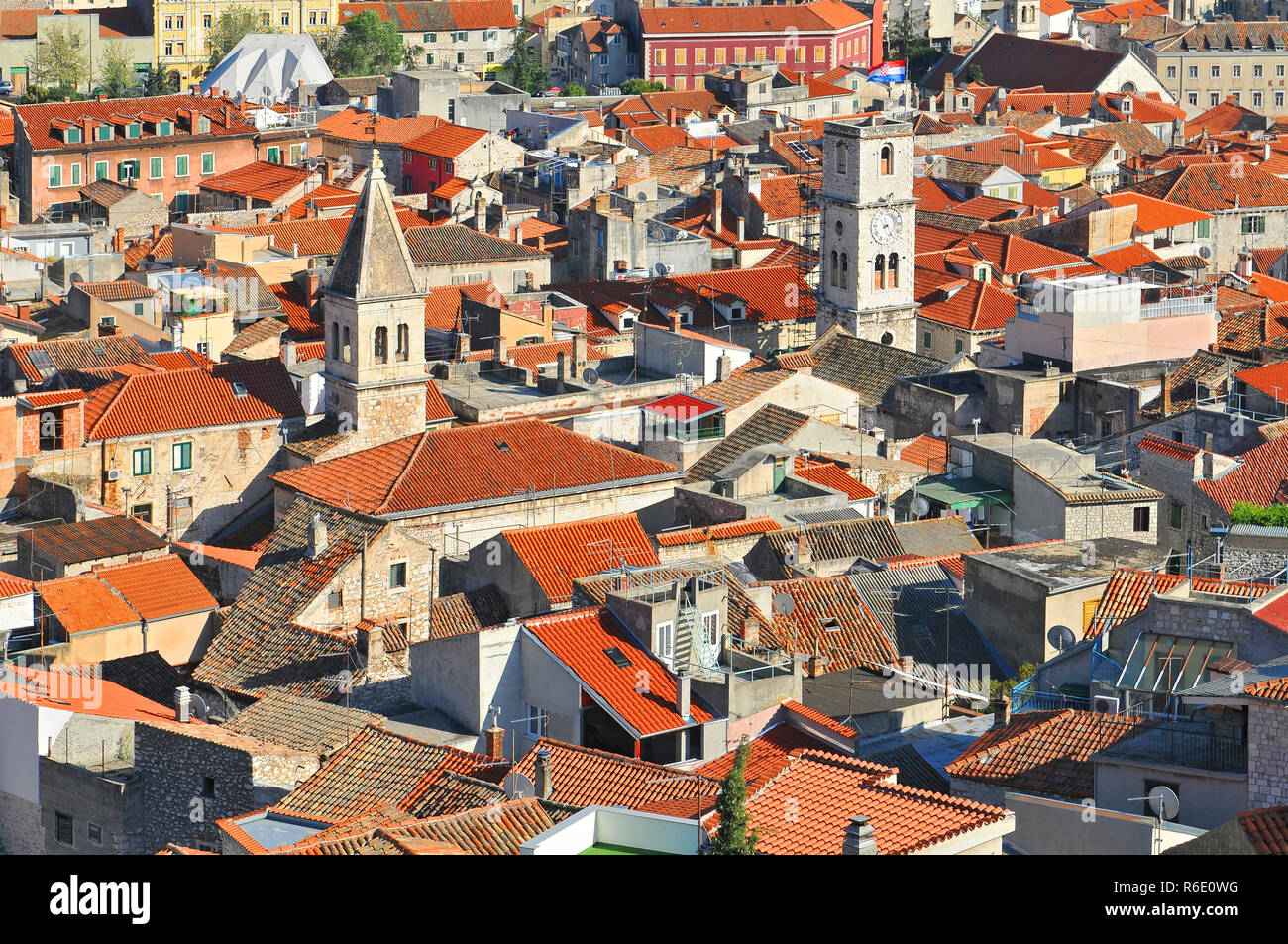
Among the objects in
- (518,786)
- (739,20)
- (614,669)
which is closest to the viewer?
(518,786)

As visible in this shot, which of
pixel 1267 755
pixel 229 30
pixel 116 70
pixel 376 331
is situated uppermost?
pixel 229 30

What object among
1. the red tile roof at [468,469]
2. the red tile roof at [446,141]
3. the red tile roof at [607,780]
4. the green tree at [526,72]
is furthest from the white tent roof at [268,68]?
the red tile roof at [607,780]

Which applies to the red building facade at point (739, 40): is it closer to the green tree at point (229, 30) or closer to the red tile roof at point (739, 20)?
the red tile roof at point (739, 20)

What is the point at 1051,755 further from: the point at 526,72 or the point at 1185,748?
the point at 526,72

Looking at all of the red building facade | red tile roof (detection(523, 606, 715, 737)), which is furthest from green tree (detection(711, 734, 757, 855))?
the red building facade

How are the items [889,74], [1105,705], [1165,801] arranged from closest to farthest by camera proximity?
[1165,801] → [1105,705] → [889,74]

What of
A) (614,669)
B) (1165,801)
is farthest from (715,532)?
(1165,801)

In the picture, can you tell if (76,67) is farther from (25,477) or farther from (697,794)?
(697,794)
